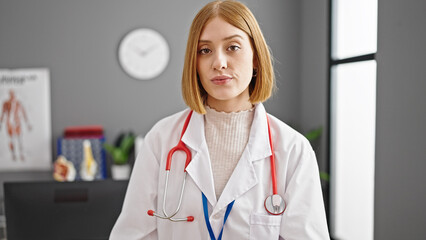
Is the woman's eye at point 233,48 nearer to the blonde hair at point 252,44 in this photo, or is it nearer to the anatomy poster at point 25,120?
the blonde hair at point 252,44

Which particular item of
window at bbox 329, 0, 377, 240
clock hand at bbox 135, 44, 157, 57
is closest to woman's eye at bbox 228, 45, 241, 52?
window at bbox 329, 0, 377, 240

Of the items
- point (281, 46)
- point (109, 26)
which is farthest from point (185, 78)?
point (109, 26)

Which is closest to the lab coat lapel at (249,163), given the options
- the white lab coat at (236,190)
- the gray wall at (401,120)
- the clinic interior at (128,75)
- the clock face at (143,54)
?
the white lab coat at (236,190)

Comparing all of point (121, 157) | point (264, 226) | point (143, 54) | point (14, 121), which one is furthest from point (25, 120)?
point (264, 226)

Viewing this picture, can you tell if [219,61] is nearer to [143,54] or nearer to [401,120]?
[401,120]

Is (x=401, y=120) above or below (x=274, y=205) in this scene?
above

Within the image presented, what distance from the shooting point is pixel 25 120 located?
307 centimetres

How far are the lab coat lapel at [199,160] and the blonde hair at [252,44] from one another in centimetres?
5

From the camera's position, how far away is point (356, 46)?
8.23 feet

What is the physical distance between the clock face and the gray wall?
6.28ft

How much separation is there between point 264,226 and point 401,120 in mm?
743

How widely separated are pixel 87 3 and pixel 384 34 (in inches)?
89.2

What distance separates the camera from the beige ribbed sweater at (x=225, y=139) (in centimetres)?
99

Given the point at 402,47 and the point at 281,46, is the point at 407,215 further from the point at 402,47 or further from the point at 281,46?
the point at 281,46
